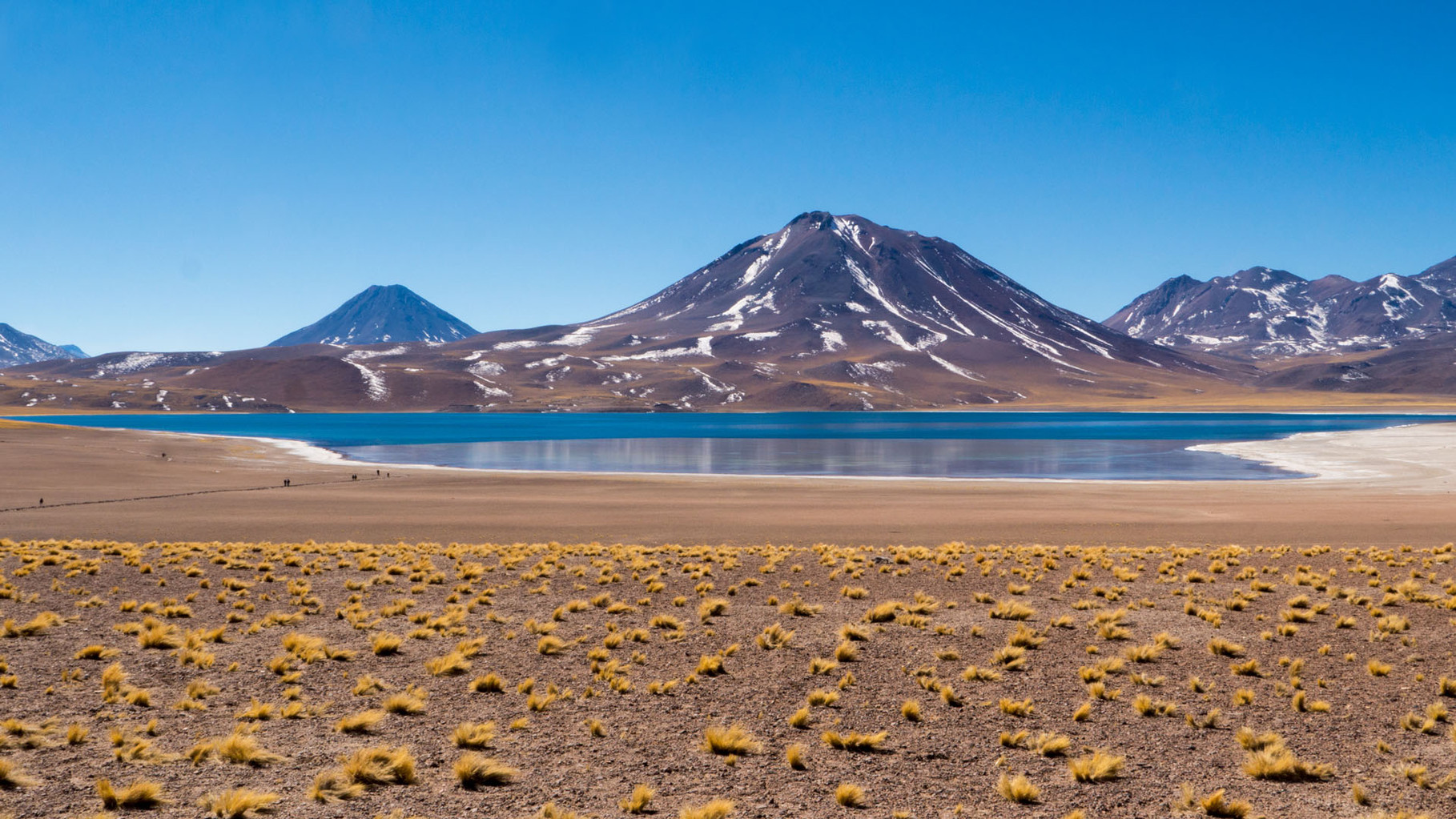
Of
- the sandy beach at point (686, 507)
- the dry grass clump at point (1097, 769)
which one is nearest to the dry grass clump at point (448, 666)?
the dry grass clump at point (1097, 769)

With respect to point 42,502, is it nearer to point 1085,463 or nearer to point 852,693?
point 852,693

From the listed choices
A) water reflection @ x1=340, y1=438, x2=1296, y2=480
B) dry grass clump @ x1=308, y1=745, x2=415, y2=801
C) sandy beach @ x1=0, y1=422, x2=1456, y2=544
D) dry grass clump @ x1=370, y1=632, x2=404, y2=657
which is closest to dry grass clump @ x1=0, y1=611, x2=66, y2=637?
dry grass clump @ x1=370, y1=632, x2=404, y2=657

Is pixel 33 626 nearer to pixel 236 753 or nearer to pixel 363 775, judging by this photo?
pixel 236 753

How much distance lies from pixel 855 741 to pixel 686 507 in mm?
29225

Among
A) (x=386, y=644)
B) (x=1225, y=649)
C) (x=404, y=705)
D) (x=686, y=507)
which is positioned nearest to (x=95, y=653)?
(x=386, y=644)

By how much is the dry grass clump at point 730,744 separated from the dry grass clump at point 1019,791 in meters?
2.78

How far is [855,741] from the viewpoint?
11023 mm

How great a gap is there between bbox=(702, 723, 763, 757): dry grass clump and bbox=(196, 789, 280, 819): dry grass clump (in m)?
4.58

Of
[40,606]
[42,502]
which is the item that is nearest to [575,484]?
[42,502]

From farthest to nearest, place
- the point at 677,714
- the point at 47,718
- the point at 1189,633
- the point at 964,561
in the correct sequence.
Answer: the point at 964,561
the point at 1189,633
the point at 677,714
the point at 47,718

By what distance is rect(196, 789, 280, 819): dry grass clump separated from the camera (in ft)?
28.5

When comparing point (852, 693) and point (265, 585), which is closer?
point (852, 693)

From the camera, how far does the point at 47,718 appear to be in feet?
36.8

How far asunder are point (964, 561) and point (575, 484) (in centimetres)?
3185
